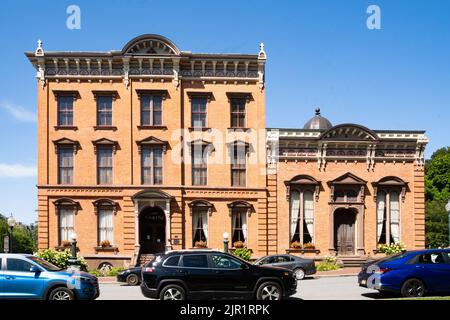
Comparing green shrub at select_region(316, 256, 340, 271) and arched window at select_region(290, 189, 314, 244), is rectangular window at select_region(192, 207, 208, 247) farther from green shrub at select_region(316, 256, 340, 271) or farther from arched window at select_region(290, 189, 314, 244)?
green shrub at select_region(316, 256, 340, 271)

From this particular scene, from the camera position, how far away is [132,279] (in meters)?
22.3

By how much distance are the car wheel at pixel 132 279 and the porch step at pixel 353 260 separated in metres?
15.1

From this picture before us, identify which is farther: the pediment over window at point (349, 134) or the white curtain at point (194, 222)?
the pediment over window at point (349, 134)

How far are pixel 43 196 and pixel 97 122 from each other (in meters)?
5.83

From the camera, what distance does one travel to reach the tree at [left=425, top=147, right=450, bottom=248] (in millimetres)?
51312

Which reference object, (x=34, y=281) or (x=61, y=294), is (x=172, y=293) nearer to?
(x=61, y=294)

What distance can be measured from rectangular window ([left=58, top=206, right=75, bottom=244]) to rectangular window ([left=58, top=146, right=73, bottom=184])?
180cm

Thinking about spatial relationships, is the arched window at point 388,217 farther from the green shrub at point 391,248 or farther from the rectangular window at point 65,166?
the rectangular window at point 65,166

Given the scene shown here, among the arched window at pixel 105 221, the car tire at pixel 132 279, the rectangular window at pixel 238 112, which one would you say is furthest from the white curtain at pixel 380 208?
the car tire at pixel 132 279

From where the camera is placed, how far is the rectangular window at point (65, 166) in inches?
1275

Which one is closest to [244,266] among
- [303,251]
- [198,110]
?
[303,251]

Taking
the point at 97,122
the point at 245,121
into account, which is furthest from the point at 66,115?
the point at 245,121

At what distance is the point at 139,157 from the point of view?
3247 cm
